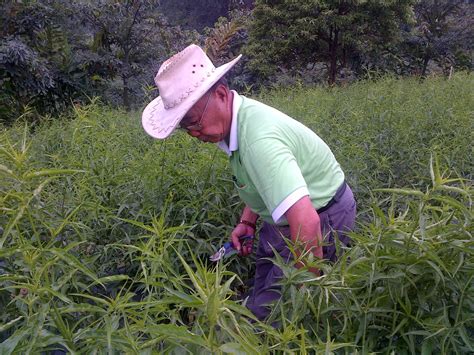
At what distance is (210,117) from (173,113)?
14cm

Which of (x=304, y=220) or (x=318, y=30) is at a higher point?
(x=304, y=220)

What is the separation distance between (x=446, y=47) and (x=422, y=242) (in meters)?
13.8

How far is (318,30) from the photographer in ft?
35.0

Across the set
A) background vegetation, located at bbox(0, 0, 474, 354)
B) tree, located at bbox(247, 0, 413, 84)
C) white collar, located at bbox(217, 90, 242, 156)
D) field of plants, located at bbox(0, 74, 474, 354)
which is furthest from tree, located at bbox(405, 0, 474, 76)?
white collar, located at bbox(217, 90, 242, 156)

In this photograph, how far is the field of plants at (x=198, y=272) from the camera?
1131 mm

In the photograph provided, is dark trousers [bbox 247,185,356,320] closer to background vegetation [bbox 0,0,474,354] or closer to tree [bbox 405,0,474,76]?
background vegetation [bbox 0,0,474,354]

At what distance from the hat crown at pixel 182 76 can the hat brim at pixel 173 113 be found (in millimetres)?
23

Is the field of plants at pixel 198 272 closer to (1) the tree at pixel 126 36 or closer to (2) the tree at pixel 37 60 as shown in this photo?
(2) the tree at pixel 37 60

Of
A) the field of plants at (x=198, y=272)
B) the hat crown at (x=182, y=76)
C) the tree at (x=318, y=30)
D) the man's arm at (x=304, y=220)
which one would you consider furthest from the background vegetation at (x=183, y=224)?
the tree at (x=318, y=30)

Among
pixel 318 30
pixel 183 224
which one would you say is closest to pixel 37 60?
pixel 318 30

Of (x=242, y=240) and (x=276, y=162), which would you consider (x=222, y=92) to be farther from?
(x=242, y=240)

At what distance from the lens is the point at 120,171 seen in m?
2.82

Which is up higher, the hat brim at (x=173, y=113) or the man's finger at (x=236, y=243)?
the hat brim at (x=173, y=113)

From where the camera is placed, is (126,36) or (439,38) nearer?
(126,36)
